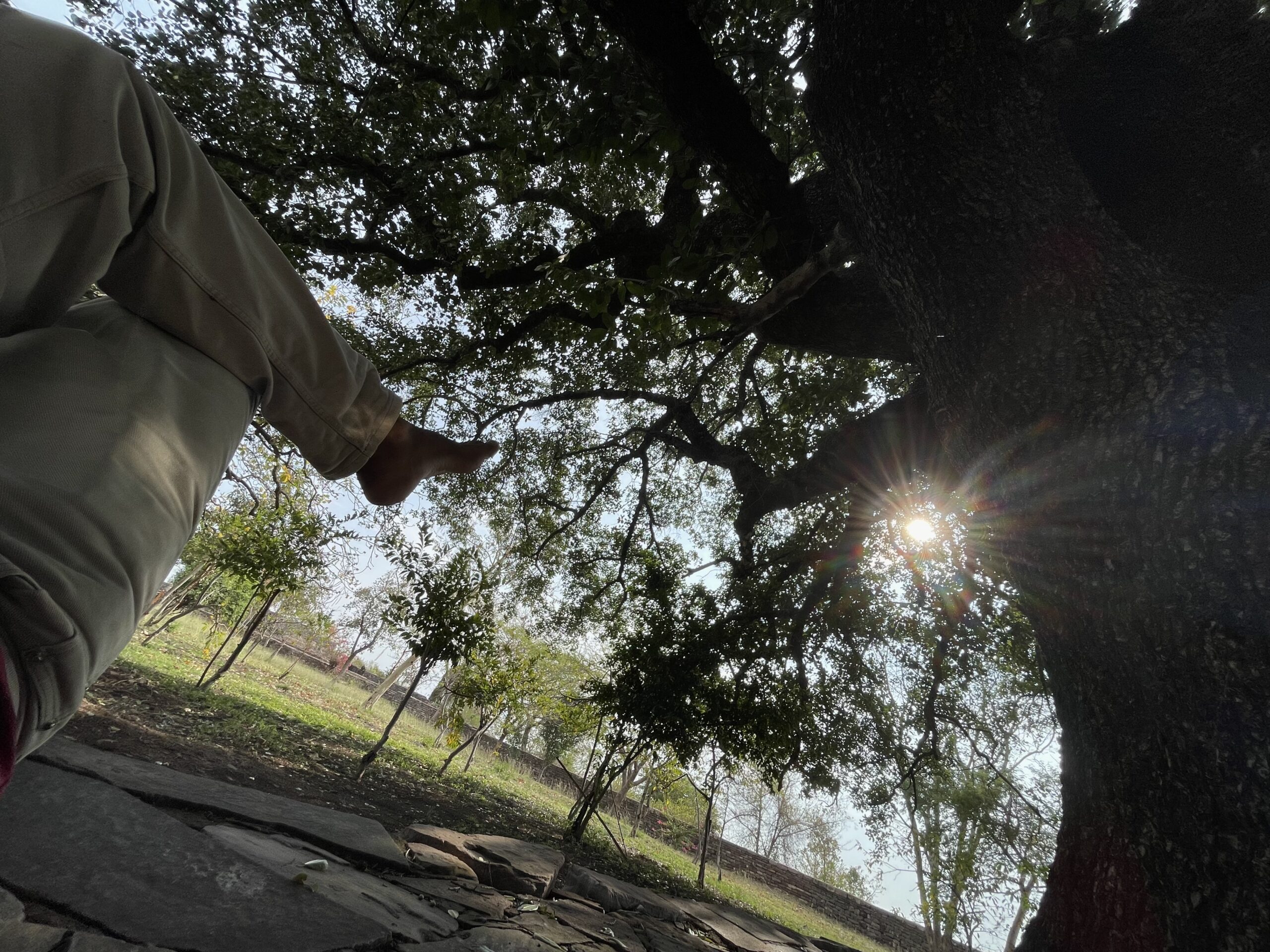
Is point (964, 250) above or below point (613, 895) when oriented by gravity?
above

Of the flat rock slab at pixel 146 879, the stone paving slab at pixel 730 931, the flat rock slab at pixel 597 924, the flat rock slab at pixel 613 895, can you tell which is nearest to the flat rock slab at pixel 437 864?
the flat rock slab at pixel 597 924

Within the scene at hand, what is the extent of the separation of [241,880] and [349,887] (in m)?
0.45

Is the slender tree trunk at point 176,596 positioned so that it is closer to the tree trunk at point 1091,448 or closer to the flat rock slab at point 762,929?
the flat rock slab at point 762,929

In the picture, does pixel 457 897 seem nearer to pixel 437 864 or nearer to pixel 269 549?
pixel 437 864

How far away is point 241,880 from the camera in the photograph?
2.17 meters

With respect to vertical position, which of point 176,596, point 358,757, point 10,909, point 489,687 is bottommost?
point 358,757

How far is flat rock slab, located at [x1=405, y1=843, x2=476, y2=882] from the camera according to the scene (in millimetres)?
3260

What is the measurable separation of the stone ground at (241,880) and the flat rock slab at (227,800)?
1 cm

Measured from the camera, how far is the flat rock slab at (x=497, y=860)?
358 cm

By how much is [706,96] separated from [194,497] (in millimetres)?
3464

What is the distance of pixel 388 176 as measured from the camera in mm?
5816

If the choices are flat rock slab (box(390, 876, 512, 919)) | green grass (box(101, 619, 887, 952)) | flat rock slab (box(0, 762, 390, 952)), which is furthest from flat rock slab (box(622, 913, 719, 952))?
flat rock slab (box(0, 762, 390, 952))

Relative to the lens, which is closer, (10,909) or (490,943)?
(10,909)

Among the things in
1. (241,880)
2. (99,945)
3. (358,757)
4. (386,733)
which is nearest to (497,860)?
(241,880)
